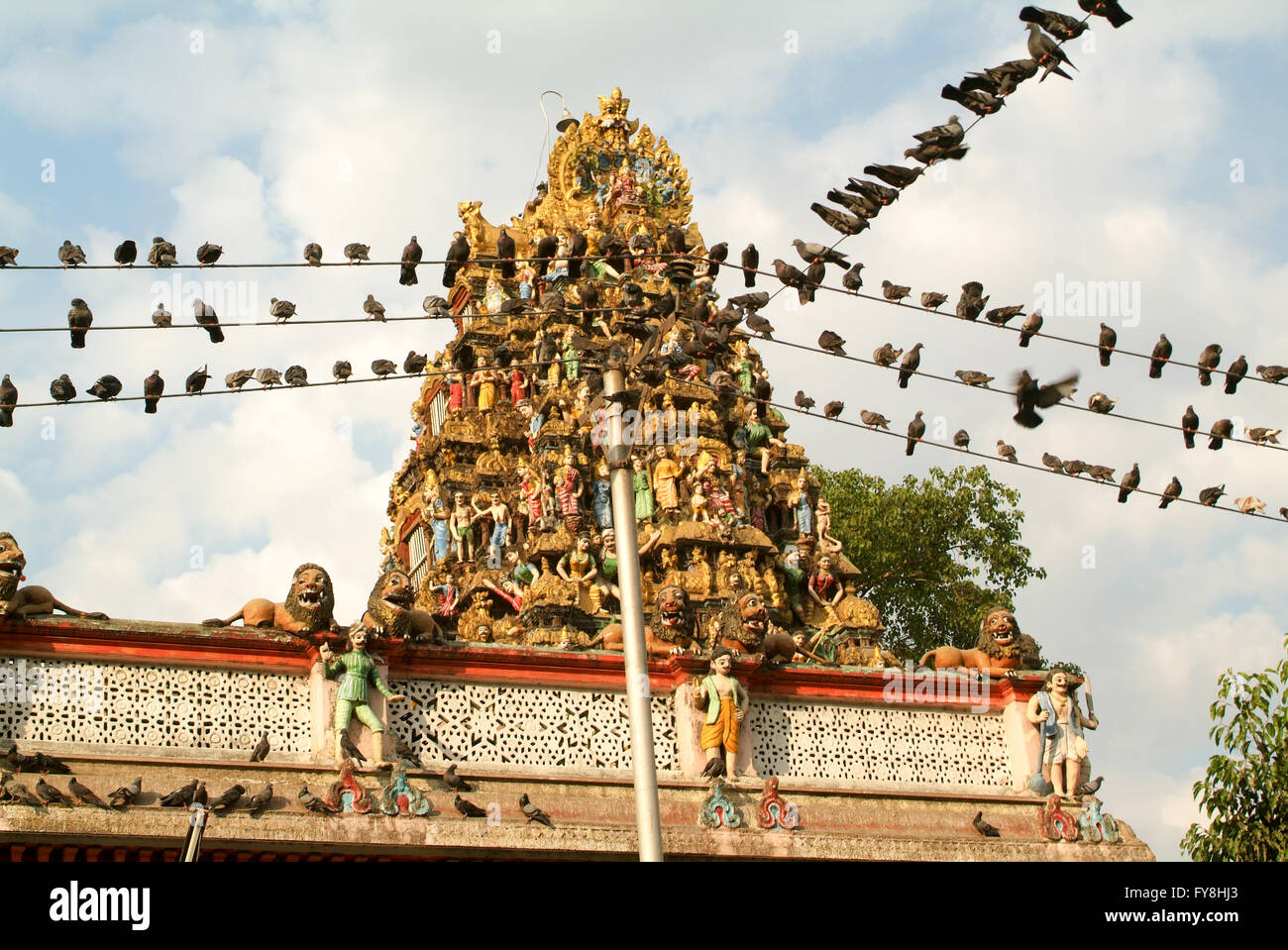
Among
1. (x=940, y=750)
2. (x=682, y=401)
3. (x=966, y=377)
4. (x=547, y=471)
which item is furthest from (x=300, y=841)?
(x=682, y=401)

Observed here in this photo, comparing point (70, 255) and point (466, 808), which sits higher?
point (70, 255)

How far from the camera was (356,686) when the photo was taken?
13.8 metres

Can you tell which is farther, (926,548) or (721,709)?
(926,548)

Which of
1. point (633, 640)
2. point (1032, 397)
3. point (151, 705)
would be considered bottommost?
point (151, 705)

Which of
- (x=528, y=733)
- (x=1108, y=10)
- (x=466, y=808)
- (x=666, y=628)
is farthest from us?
(x=666, y=628)

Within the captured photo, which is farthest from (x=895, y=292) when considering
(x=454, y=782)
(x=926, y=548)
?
(x=926, y=548)

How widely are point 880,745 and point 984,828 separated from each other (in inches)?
43.5

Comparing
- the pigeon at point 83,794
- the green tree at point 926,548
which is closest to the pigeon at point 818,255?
the pigeon at point 83,794

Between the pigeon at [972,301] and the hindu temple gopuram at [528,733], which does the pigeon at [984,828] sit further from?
the pigeon at [972,301]

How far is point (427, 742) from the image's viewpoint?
14.1 meters

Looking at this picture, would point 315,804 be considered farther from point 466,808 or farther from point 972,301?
point 972,301

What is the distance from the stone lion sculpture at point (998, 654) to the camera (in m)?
15.9
